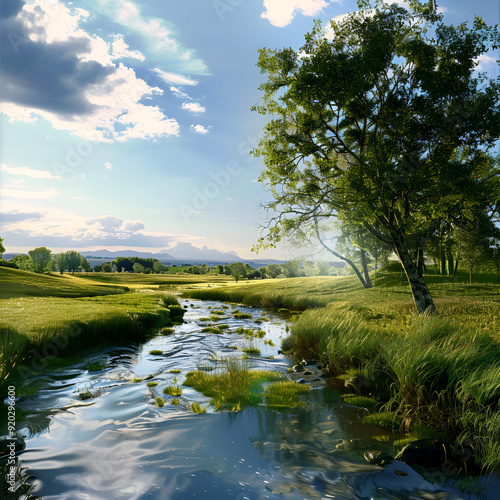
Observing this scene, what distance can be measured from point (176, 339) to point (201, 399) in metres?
9.36

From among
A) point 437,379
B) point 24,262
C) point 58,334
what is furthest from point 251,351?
point 24,262

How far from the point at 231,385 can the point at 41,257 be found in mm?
108950

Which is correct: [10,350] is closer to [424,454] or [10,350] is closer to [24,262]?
[424,454]

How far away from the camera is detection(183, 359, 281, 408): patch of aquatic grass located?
9.39 meters

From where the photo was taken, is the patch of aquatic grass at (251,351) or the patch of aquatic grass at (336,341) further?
the patch of aquatic grass at (251,351)

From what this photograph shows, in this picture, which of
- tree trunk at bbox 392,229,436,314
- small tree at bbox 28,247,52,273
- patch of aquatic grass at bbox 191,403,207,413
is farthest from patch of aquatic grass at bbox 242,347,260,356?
small tree at bbox 28,247,52,273

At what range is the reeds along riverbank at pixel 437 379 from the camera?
6445mm

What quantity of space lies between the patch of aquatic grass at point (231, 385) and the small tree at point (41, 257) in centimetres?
10160

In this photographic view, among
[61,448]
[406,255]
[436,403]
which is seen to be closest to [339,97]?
[406,255]

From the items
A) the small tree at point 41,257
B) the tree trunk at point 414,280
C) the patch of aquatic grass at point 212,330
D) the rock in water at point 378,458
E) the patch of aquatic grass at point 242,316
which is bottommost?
the patch of aquatic grass at point 242,316

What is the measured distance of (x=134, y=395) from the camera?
970 cm

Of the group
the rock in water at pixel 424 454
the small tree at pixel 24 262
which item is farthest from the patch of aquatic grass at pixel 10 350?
the small tree at pixel 24 262

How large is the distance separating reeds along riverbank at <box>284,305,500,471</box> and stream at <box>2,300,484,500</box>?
112 centimetres

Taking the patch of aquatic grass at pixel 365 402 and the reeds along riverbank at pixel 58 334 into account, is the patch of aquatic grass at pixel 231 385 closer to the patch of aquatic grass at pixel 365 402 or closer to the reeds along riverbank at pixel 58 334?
the patch of aquatic grass at pixel 365 402
